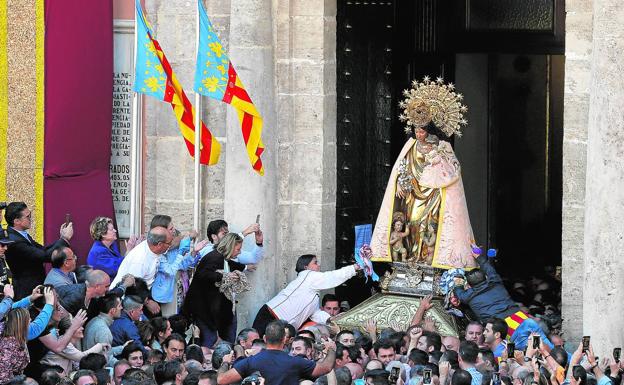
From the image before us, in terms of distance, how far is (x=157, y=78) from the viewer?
23.4 metres

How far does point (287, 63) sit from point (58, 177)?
266 centimetres

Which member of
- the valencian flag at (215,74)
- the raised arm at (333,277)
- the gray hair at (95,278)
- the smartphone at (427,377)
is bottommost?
the smartphone at (427,377)

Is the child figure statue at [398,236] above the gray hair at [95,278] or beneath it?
above

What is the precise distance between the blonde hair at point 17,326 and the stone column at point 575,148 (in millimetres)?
6501

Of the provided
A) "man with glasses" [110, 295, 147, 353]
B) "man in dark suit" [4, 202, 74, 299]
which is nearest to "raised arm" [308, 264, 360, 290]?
"man in dark suit" [4, 202, 74, 299]

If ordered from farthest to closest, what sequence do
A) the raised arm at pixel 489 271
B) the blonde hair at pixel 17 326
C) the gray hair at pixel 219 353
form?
the raised arm at pixel 489 271, the gray hair at pixel 219 353, the blonde hair at pixel 17 326

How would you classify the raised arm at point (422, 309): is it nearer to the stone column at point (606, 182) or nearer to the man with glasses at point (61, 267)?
the stone column at point (606, 182)

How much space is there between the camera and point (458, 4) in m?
26.2

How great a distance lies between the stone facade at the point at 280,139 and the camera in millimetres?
24406

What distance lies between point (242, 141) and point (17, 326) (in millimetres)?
5818

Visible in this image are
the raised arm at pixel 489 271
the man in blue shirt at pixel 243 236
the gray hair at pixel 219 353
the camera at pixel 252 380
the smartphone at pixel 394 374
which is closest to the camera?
the camera at pixel 252 380

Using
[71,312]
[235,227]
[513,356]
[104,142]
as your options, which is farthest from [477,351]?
[104,142]

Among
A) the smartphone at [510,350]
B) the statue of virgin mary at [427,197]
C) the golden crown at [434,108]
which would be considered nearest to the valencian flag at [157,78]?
the statue of virgin mary at [427,197]

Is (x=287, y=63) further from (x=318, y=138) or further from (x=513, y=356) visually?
Result: (x=513, y=356)
